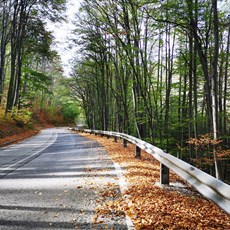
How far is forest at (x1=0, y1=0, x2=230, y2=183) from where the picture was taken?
894cm

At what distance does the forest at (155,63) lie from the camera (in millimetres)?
8938

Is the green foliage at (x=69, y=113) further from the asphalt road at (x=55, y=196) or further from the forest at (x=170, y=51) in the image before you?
the asphalt road at (x=55, y=196)

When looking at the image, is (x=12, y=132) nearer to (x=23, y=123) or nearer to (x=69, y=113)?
(x=23, y=123)

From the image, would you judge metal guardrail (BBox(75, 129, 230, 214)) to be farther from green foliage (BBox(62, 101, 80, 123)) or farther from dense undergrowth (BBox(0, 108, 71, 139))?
→ green foliage (BBox(62, 101, 80, 123))

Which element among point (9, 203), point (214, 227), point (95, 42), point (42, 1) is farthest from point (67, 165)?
point (42, 1)

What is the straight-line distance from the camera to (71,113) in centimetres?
6725

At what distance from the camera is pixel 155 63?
1764 cm

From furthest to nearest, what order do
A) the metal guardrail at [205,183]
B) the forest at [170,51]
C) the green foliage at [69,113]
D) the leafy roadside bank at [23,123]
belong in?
the green foliage at [69,113] < the leafy roadside bank at [23,123] < the forest at [170,51] < the metal guardrail at [205,183]

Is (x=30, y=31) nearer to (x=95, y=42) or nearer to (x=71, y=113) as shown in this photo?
(x=95, y=42)

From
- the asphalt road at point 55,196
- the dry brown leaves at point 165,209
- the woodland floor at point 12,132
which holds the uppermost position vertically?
the woodland floor at point 12,132

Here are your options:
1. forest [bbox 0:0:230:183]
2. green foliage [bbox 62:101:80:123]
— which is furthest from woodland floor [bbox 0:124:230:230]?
green foliage [bbox 62:101:80:123]

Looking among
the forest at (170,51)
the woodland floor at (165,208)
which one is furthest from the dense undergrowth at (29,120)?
the woodland floor at (165,208)

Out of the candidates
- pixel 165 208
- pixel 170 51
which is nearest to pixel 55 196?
pixel 165 208

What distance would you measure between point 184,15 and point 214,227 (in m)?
7.58
